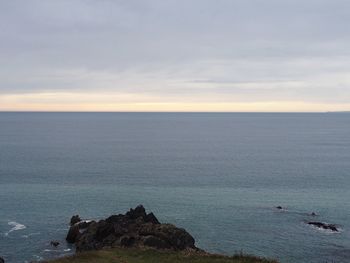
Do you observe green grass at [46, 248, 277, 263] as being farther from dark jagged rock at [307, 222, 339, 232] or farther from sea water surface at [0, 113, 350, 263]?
dark jagged rock at [307, 222, 339, 232]

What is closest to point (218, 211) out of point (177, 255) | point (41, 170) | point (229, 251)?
point (229, 251)

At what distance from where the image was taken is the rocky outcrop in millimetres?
53312

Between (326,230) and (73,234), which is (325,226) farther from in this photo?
(73,234)

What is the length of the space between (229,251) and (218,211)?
20263 millimetres

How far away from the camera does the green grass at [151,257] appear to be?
3966 centimetres

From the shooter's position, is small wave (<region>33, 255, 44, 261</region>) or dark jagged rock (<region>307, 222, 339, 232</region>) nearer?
small wave (<region>33, 255, 44, 261</region>)

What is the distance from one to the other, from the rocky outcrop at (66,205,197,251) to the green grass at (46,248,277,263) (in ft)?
19.9

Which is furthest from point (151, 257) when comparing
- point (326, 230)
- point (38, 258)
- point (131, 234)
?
point (326, 230)

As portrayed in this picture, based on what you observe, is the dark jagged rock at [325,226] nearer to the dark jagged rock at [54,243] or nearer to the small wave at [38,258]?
the dark jagged rock at [54,243]

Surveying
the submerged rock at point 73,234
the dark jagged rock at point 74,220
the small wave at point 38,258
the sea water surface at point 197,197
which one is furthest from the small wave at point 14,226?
the small wave at point 38,258

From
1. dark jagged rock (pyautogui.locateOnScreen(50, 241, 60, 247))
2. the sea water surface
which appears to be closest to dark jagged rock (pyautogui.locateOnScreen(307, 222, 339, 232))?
the sea water surface

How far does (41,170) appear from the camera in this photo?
126812 millimetres

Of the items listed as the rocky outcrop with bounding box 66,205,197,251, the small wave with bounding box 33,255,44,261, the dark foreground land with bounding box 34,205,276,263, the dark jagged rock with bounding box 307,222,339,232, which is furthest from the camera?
the dark jagged rock with bounding box 307,222,339,232

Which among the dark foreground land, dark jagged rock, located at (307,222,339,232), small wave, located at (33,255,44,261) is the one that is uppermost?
the dark foreground land
